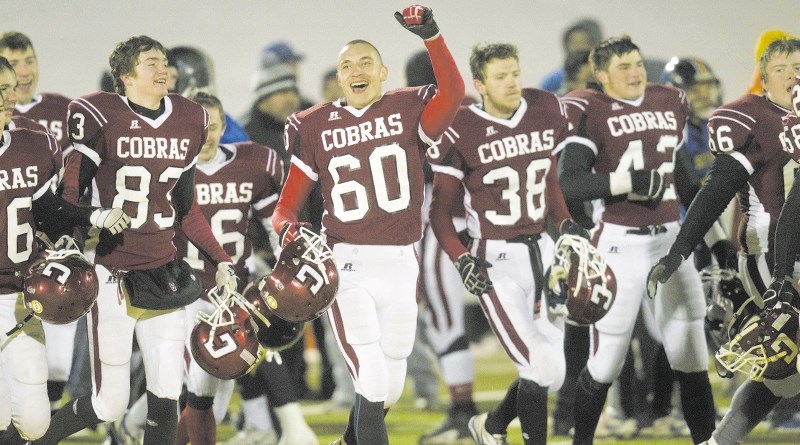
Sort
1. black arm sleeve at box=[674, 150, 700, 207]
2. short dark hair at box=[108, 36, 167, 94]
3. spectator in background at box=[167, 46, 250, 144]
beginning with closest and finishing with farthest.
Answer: short dark hair at box=[108, 36, 167, 94], black arm sleeve at box=[674, 150, 700, 207], spectator in background at box=[167, 46, 250, 144]

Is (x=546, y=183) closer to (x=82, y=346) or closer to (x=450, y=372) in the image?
(x=450, y=372)

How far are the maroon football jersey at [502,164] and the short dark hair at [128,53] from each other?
1169 mm

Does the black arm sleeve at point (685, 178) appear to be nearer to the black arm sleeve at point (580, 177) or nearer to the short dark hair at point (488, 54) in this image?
the black arm sleeve at point (580, 177)

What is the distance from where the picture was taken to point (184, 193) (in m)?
4.83

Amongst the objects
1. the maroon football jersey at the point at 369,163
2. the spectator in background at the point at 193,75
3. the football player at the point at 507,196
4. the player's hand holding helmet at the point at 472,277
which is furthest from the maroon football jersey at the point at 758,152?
the spectator in background at the point at 193,75

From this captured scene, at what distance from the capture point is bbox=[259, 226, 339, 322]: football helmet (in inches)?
172

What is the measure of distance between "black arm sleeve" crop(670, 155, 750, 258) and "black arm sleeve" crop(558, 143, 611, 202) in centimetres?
45

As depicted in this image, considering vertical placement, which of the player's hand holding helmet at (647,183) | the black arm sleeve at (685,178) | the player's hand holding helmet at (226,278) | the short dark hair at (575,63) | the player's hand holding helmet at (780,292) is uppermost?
the short dark hair at (575,63)

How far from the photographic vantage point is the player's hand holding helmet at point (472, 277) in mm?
4914

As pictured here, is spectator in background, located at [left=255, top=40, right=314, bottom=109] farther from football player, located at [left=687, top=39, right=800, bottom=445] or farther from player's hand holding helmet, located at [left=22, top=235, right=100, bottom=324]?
football player, located at [left=687, top=39, right=800, bottom=445]

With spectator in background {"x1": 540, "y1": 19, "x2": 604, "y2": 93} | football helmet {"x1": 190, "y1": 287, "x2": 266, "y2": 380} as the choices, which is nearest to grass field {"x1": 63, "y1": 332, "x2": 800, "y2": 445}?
football helmet {"x1": 190, "y1": 287, "x2": 266, "y2": 380}

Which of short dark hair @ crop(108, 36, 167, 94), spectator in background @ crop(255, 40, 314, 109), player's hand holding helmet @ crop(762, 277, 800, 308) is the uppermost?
short dark hair @ crop(108, 36, 167, 94)

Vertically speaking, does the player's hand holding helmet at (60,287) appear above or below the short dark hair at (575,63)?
below

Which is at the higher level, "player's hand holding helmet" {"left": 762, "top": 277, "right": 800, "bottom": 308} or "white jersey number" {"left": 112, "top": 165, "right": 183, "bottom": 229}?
"white jersey number" {"left": 112, "top": 165, "right": 183, "bottom": 229}
